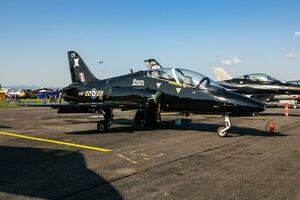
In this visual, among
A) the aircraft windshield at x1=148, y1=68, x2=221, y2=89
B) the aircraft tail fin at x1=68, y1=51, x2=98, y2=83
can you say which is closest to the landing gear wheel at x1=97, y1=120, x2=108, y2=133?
the aircraft windshield at x1=148, y1=68, x2=221, y2=89

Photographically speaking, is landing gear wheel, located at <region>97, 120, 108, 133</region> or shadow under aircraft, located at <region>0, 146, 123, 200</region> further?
landing gear wheel, located at <region>97, 120, 108, 133</region>

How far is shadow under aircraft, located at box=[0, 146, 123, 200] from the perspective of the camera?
5797mm

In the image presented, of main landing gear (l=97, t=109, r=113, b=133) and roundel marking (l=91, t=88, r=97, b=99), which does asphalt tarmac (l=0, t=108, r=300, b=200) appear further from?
roundel marking (l=91, t=88, r=97, b=99)

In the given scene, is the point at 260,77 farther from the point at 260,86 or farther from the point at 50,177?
the point at 50,177

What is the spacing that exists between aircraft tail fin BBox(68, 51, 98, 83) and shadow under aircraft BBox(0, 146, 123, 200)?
10.6 m

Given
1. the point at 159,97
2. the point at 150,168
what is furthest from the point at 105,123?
the point at 150,168

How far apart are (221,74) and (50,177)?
35501mm

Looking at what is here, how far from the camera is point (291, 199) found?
554cm

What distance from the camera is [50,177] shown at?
22.7ft

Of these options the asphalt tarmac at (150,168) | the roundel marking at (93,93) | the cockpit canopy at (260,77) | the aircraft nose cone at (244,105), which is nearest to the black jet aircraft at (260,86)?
the cockpit canopy at (260,77)

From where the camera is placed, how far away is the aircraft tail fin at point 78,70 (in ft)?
65.5

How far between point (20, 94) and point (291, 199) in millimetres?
77269

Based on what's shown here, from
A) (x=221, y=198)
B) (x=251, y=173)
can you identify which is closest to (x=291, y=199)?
(x=221, y=198)

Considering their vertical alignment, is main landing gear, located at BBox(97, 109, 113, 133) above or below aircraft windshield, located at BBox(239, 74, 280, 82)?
below
